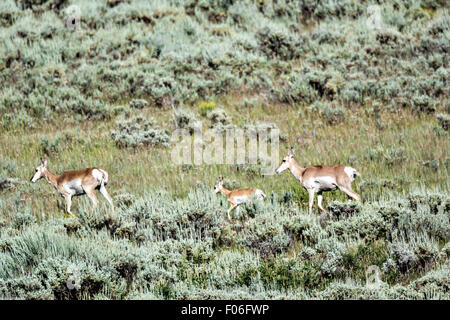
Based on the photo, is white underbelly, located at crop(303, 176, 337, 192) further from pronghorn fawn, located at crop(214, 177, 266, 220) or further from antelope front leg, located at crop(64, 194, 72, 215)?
antelope front leg, located at crop(64, 194, 72, 215)

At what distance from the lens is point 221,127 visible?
47.8 feet

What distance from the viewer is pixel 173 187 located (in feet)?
37.5

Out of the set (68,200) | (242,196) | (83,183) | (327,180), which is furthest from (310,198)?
(68,200)

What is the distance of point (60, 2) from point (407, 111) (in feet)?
55.9

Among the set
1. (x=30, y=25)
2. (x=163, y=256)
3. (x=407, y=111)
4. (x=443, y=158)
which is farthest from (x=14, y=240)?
(x=30, y=25)

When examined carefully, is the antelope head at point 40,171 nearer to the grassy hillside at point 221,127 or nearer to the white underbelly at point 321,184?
the grassy hillside at point 221,127

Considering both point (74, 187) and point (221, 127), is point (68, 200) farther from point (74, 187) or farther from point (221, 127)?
point (221, 127)

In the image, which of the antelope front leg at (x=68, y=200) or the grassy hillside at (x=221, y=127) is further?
the antelope front leg at (x=68, y=200)

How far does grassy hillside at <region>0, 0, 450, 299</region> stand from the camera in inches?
279

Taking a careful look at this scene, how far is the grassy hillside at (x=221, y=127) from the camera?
7098 millimetres

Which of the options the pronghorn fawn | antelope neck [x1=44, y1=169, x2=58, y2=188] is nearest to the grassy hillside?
the pronghorn fawn

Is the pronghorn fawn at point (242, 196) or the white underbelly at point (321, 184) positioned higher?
the white underbelly at point (321, 184)

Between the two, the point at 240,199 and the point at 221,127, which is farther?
the point at 221,127

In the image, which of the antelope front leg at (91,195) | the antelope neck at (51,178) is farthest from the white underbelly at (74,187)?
the antelope neck at (51,178)
